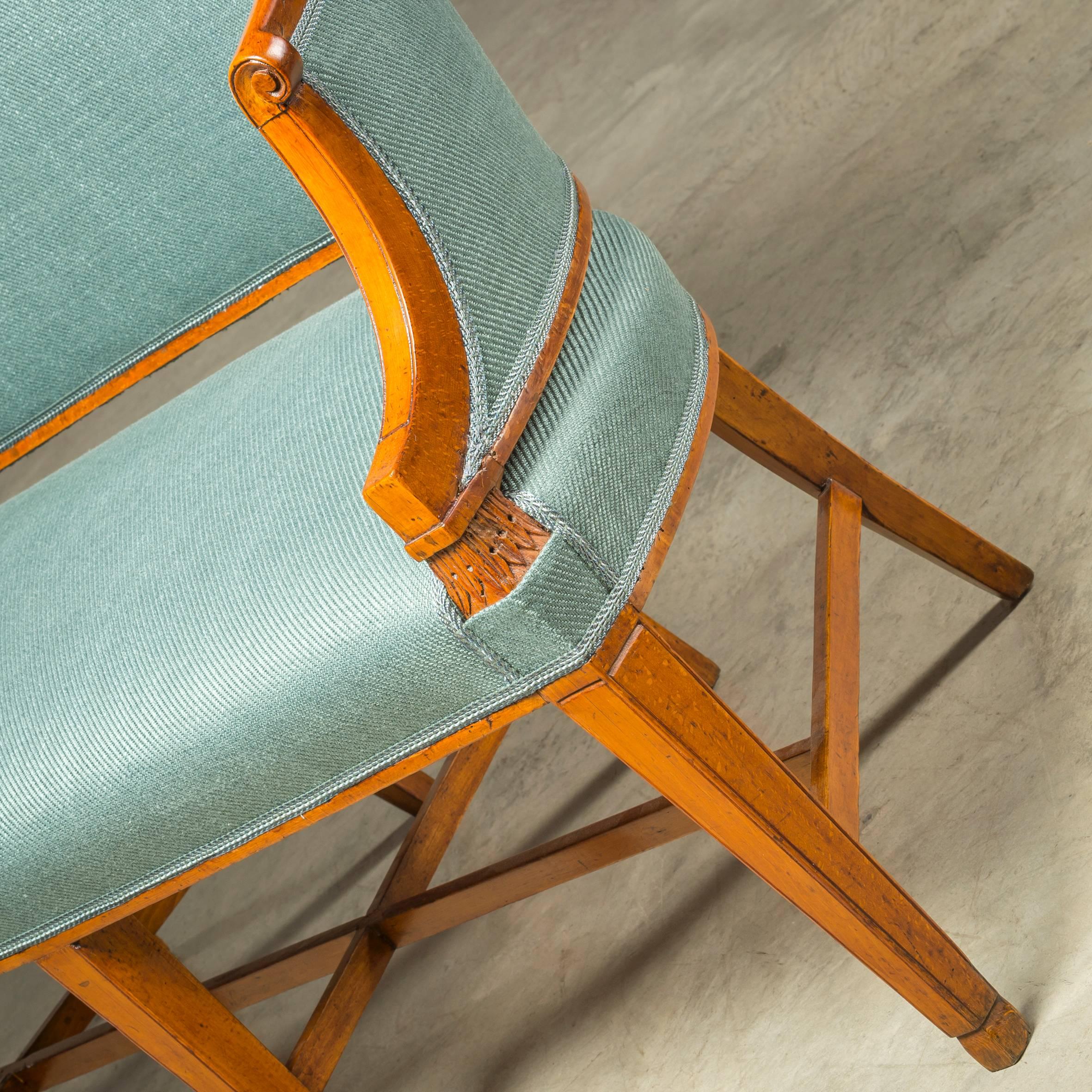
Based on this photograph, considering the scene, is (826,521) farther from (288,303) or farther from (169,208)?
(288,303)

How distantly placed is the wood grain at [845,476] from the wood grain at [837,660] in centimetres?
3

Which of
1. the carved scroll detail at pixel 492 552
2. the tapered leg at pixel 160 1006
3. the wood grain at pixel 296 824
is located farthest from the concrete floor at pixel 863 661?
the carved scroll detail at pixel 492 552

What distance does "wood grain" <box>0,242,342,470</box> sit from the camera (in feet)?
3.66

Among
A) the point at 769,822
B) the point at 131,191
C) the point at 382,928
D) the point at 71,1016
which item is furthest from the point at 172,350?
the point at 71,1016

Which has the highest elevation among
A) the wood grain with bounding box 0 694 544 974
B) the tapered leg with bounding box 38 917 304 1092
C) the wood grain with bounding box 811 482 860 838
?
the wood grain with bounding box 0 694 544 974

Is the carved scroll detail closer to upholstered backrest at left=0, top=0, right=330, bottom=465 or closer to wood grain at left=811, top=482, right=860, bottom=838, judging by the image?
wood grain at left=811, top=482, right=860, bottom=838

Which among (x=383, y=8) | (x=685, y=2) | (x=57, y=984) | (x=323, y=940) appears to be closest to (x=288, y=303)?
(x=685, y=2)

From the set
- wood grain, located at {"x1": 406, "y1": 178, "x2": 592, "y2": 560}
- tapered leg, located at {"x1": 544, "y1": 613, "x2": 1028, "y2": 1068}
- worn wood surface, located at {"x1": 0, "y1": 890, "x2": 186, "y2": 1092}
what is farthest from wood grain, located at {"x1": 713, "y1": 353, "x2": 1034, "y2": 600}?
worn wood surface, located at {"x1": 0, "y1": 890, "x2": 186, "y2": 1092}

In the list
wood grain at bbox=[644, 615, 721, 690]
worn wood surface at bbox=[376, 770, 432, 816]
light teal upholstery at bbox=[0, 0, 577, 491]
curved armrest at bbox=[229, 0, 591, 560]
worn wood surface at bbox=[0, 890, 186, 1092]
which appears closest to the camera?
curved armrest at bbox=[229, 0, 591, 560]

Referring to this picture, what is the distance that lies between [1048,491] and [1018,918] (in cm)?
49

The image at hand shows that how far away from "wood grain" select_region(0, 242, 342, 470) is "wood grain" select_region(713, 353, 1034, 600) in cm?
39

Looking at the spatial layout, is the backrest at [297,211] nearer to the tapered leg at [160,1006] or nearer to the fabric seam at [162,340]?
the fabric seam at [162,340]

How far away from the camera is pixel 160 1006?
0.93 metres

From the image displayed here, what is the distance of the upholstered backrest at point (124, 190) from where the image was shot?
104 cm
